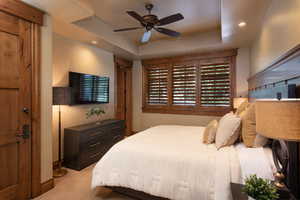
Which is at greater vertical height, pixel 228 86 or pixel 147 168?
pixel 228 86

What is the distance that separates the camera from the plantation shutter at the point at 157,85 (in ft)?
16.9

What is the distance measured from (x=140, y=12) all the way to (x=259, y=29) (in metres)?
2.15

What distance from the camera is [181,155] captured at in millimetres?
1799

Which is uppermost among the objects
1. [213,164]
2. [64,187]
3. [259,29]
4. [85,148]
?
[259,29]

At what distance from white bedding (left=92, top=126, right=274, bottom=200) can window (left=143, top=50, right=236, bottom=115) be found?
2616 mm

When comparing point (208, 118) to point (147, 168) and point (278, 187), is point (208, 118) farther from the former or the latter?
point (278, 187)

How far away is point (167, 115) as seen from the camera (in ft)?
16.8

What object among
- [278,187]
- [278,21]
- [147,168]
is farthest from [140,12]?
[278,187]

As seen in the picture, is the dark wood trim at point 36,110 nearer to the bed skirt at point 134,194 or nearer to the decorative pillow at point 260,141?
the bed skirt at point 134,194

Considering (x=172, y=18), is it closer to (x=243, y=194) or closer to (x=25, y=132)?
(x=243, y=194)

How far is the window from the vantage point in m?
4.41

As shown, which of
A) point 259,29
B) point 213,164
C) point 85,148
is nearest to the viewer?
point 213,164

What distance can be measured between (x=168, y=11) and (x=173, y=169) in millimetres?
2650

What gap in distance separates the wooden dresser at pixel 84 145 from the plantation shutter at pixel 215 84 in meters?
2.82
